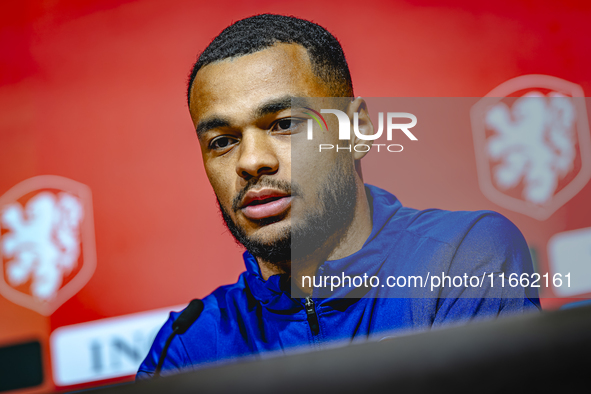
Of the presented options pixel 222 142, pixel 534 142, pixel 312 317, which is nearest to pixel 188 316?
pixel 312 317

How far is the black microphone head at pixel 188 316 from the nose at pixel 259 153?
16.2 inches

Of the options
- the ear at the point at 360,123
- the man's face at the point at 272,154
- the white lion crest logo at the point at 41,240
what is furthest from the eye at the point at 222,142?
the white lion crest logo at the point at 41,240

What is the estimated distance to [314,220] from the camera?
996 millimetres

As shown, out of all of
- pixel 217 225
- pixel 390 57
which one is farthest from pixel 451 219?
pixel 217 225

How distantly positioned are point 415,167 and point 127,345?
908mm

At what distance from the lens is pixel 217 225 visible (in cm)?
116

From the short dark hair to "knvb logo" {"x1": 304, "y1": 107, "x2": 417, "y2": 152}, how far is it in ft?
0.20

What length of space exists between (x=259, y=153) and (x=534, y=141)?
732mm

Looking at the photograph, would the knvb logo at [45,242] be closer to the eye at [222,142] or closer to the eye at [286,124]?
the eye at [222,142]

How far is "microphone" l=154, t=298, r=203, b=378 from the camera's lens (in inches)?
43.4

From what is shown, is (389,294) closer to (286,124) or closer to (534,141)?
(286,124)

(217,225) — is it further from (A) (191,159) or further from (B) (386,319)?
(B) (386,319)

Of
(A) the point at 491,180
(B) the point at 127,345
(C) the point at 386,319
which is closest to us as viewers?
(C) the point at 386,319

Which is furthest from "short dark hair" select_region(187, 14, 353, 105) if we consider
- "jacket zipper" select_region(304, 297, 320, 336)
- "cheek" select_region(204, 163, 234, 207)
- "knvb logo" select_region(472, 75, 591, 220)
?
"jacket zipper" select_region(304, 297, 320, 336)
